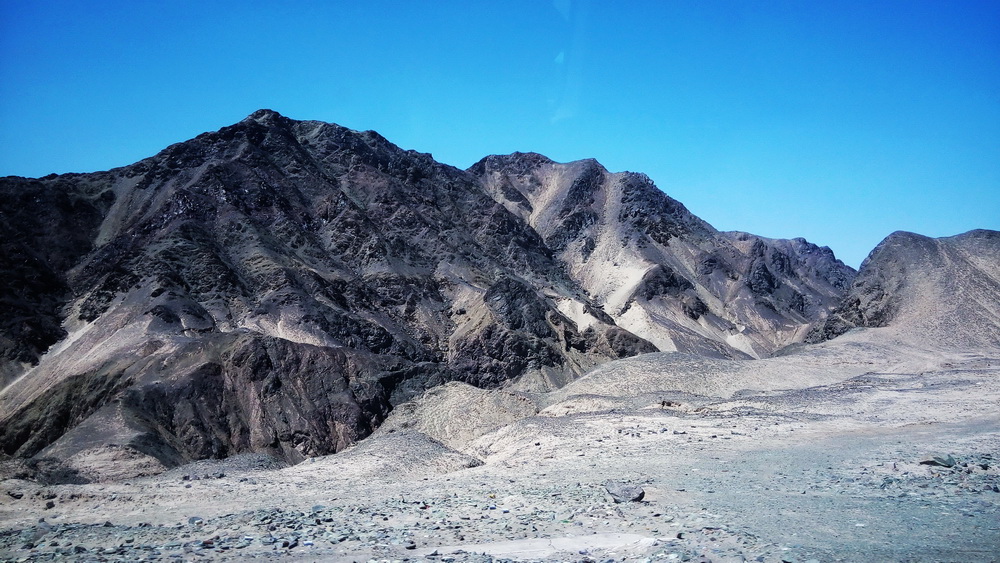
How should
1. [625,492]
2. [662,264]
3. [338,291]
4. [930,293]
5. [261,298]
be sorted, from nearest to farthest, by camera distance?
[625,492]
[930,293]
[261,298]
[338,291]
[662,264]

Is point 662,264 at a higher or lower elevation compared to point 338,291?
higher

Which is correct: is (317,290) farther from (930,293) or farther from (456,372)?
(930,293)

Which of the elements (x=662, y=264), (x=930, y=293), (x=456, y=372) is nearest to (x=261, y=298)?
(x=456, y=372)

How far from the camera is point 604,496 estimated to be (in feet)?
Answer: 51.1

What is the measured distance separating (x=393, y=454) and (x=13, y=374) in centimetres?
5078

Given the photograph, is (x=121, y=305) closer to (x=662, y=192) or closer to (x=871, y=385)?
(x=871, y=385)

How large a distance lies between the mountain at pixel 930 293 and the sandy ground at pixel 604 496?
27.5 metres

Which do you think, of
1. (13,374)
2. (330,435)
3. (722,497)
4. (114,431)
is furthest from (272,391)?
(722,497)

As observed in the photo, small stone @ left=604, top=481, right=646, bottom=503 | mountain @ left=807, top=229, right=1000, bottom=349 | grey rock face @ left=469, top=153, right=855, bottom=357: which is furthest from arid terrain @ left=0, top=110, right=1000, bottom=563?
grey rock face @ left=469, top=153, right=855, bottom=357

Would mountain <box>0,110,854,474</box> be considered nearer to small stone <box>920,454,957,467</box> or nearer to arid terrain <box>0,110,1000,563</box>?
arid terrain <box>0,110,1000,563</box>

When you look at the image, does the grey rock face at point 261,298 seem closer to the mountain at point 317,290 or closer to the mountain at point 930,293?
the mountain at point 317,290

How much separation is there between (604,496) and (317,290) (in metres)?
67.0

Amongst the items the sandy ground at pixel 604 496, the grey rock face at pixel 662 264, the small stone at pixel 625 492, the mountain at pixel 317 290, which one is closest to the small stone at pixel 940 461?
the sandy ground at pixel 604 496

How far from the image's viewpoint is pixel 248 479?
22.5 meters
